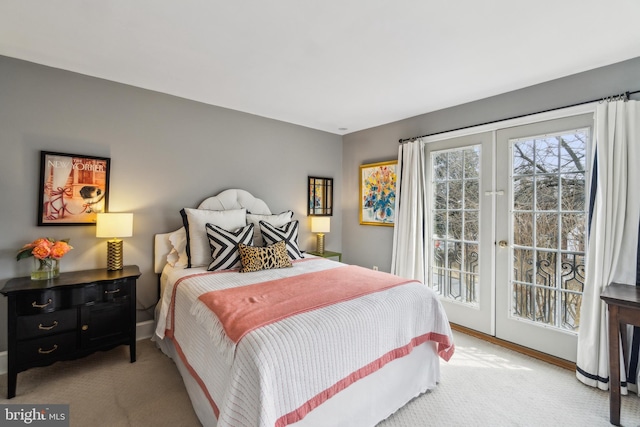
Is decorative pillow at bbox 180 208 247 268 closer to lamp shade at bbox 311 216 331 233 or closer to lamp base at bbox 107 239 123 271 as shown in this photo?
lamp base at bbox 107 239 123 271

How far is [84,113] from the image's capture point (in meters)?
2.55

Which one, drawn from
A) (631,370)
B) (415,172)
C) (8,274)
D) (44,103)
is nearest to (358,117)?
(415,172)

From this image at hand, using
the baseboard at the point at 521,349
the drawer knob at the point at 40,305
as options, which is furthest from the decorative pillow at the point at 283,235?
the baseboard at the point at 521,349

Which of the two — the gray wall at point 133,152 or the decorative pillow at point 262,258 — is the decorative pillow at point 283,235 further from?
the gray wall at point 133,152

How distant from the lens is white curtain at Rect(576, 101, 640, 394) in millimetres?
2098

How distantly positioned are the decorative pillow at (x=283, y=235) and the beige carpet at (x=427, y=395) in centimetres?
140

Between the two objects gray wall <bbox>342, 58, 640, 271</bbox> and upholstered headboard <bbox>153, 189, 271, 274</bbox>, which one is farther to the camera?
upholstered headboard <bbox>153, 189, 271, 274</bbox>

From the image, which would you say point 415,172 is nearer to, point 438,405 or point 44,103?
point 438,405

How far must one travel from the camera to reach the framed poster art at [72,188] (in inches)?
93.9

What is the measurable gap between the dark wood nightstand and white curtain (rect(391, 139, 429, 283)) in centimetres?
286

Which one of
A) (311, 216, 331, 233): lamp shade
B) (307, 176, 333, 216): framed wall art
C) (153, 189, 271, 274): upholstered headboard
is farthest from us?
(307, 176, 333, 216): framed wall art

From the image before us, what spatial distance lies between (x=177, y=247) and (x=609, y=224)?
3.69m

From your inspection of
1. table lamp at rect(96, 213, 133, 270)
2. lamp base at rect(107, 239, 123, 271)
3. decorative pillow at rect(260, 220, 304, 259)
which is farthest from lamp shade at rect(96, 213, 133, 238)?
decorative pillow at rect(260, 220, 304, 259)

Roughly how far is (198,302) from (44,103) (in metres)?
2.20
